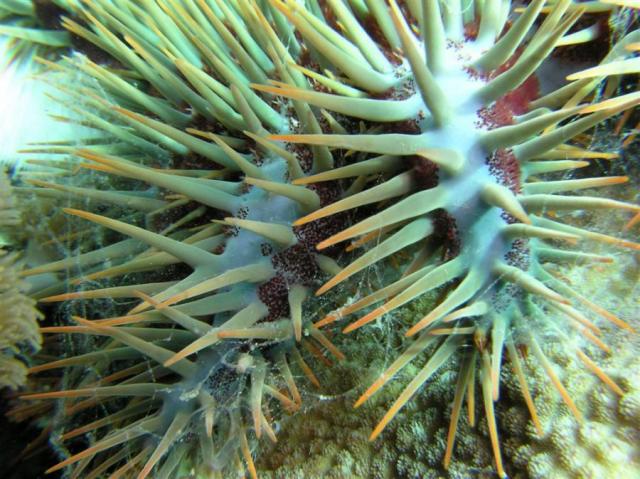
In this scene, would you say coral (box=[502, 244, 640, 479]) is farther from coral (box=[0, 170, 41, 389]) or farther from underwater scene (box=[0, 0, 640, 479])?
coral (box=[0, 170, 41, 389])

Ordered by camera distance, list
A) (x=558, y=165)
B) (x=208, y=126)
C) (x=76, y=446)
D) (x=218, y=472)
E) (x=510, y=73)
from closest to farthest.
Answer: (x=510, y=73) < (x=558, y=165) < (x=218, y=472) < (x=208, y=126) < (x=76, y=446)

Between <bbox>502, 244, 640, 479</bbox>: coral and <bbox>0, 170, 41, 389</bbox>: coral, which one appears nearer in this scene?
<bbox>502, 244, 640, 479</bbox>: coral

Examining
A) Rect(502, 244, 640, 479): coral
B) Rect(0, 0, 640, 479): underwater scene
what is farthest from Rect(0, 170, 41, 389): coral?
Rect(502, 244, 640, 479): coral

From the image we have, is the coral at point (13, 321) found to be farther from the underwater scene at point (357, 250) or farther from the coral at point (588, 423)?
the coral at point (588, 423)

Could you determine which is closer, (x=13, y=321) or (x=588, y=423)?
(x=588, y=423)

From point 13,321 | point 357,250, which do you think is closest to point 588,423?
point 357,250

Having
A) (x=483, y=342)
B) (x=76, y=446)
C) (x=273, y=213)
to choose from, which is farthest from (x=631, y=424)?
(x=76, y=446)

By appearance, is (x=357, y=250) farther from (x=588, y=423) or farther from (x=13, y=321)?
(x=13, y=321)

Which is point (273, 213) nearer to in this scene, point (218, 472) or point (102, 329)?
point (102, 329)

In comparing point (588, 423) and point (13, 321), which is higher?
point (13, 321)
